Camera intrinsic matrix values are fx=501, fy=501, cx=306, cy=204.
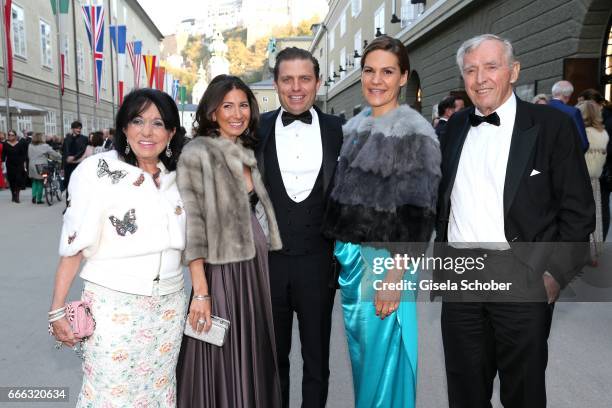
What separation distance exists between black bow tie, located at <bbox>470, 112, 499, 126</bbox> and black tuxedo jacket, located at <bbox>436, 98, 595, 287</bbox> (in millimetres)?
105

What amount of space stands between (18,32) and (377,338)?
2649 centimetres

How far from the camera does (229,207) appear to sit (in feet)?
8.55

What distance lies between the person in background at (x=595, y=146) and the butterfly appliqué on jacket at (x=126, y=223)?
6.07 m

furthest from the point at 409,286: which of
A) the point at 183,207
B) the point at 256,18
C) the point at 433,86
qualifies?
the point at 256,18

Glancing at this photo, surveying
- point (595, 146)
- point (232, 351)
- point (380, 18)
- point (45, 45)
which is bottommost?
point (232, 351)

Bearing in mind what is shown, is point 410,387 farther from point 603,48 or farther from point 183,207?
point 603,48

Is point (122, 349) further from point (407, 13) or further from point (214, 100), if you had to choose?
point (407, 13)

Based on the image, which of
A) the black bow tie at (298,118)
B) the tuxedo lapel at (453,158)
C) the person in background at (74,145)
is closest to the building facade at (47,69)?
the person in background at (74,145)

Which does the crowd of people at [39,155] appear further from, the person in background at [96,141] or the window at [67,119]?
the window at [67,119]

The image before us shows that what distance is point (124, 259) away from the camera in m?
2.32

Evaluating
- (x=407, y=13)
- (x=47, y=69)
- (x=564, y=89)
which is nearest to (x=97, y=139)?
(x=564, y=89)

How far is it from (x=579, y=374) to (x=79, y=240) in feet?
11.9

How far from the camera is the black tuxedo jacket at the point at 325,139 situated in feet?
9.74

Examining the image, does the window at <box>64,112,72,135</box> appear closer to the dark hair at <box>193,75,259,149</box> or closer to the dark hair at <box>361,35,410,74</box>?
the dark hair at <box>193,75,259,149</box>
